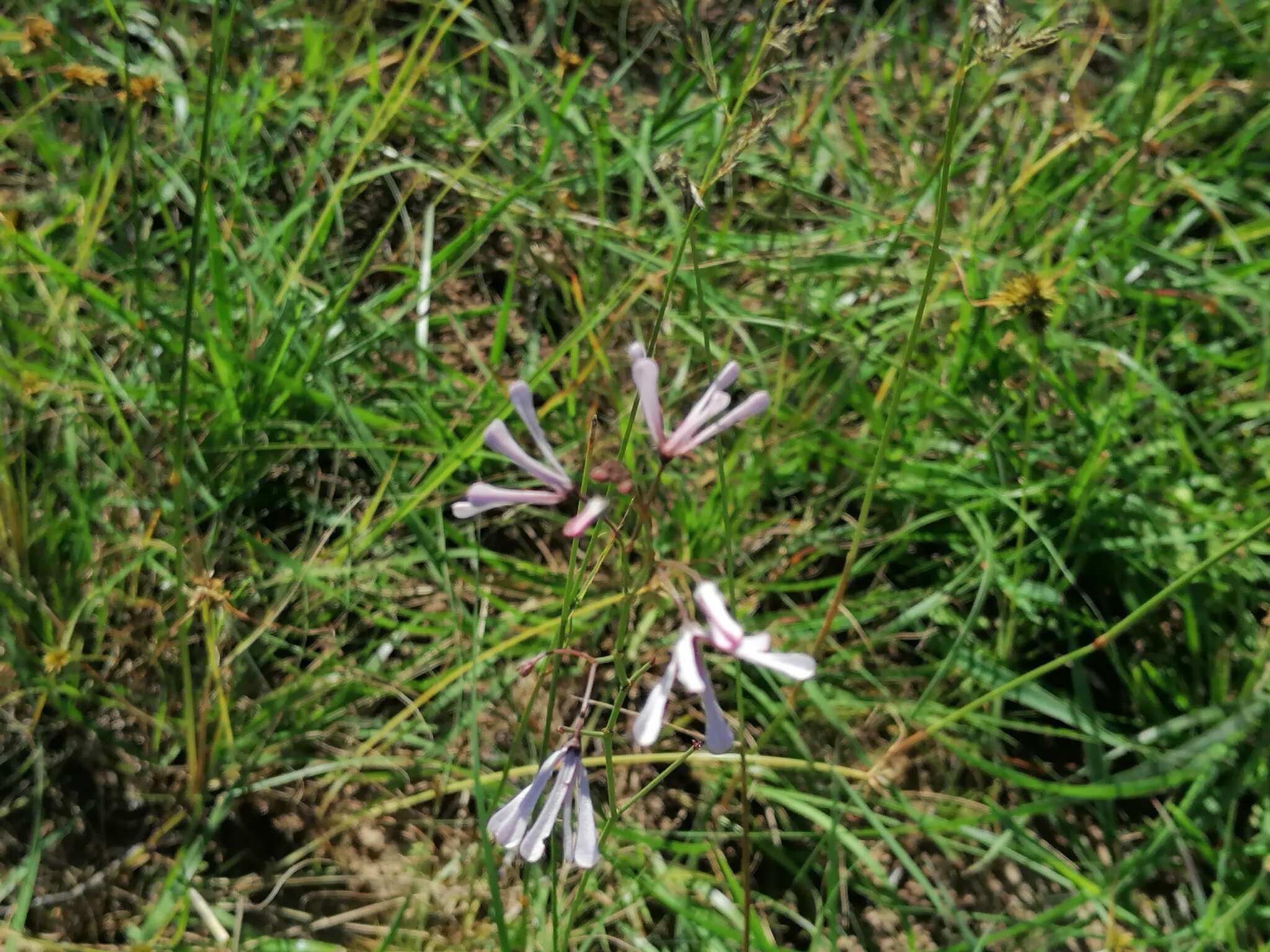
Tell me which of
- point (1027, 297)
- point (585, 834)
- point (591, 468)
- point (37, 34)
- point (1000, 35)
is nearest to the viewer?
point (585, 834)

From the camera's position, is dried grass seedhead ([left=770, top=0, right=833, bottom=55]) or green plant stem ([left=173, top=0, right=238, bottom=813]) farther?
green plant stem ([left=173, top=0, right=238, bottom=813])

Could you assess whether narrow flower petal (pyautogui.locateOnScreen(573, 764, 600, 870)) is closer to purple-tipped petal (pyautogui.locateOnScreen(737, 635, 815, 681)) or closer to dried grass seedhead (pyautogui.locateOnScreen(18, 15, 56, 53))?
purple-tipped petal (pyautogui.locateOnScreen(737, 635, 815, 681))

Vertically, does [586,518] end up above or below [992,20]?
below

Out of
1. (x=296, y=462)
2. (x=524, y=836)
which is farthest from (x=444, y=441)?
(x=524, y=836)

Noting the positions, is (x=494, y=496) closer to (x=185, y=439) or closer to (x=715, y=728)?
(x=715, y=728)

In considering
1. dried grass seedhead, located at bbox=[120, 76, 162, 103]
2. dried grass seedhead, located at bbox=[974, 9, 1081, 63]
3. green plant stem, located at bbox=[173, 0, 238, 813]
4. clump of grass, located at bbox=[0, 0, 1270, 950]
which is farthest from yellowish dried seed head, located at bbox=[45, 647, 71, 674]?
dried grass seedhead, located at bbox=[974, 9, 1081, 63]

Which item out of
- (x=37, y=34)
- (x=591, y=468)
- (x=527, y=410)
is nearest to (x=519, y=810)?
(x=527, y=410)

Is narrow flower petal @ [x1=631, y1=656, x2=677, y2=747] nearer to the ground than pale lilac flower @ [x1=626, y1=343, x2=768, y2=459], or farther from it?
nearer to the ground

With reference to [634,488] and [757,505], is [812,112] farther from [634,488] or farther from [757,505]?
[634,488]
